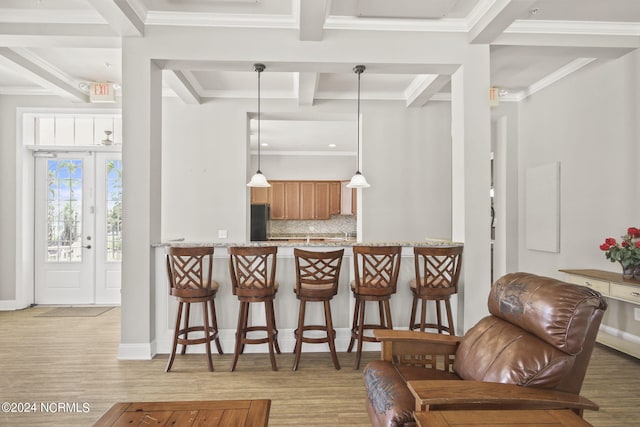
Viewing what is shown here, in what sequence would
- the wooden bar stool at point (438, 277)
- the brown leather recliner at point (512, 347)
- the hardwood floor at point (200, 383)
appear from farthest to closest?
the wooden bar stool at point (438, 277), the hardwood floor at point (200, 383), the brown leather recliner at point (512, 347)

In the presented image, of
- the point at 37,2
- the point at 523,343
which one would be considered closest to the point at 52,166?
the point at 37,2

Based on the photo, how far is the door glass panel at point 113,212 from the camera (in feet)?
18.4

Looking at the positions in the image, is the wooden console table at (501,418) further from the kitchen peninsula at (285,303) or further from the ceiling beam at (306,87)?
the ceiling beam at (306,87)

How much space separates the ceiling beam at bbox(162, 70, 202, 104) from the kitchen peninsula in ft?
6.19

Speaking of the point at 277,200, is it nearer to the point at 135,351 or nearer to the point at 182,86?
the point at 182,86

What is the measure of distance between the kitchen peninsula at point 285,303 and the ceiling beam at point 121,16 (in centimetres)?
187

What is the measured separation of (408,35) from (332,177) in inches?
230

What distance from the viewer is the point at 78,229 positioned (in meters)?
5.59

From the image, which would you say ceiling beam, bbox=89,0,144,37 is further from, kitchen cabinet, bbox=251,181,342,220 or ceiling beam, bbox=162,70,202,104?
kitchen cabinet, bbox=251,181,342,220

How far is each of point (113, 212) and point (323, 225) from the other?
4889 millimetres

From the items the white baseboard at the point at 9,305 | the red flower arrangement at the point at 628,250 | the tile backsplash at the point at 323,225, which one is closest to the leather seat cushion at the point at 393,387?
the red flower arrangement at the point at 628,250

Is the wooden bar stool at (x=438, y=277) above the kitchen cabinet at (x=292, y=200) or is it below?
below

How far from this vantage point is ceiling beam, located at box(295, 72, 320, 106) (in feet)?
13.7

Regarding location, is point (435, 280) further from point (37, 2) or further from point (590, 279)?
point (37, 2)
